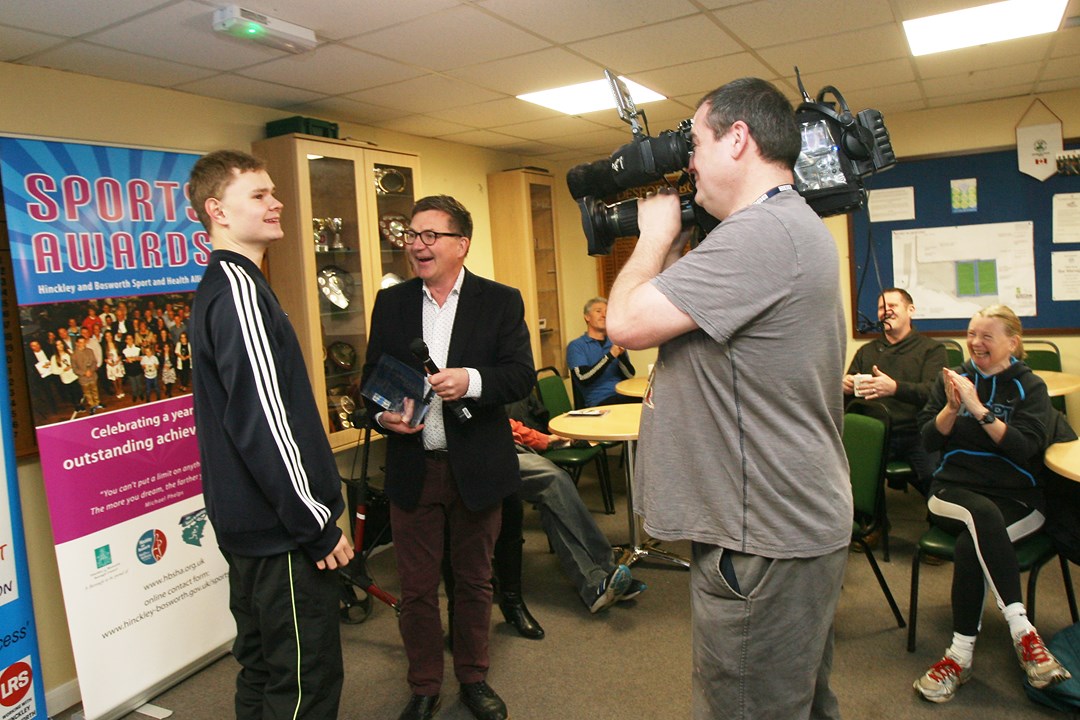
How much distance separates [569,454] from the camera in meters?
3.98

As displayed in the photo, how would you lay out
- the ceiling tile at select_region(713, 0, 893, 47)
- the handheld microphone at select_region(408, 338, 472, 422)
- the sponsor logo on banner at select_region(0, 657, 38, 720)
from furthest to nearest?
→ the ceiling tile at select_region(713, 0, 893, 47)
the sponsor logo on banner at select_region(0, 657, 38, 720)
the handheld microphone at select_region(408, 338, 472, 422)

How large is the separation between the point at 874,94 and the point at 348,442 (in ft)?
11.4

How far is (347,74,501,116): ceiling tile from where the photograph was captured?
3.30 meters

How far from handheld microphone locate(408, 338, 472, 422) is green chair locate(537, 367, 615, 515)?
1.83m

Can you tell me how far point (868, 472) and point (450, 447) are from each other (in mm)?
1583

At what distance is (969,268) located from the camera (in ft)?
15.8

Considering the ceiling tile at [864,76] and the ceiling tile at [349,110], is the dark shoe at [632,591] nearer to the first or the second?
the ceiling tile at [864,76]

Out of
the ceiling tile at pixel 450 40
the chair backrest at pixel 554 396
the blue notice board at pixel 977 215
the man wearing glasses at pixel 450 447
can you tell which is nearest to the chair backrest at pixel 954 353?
the blue notice board at pixel 977 215

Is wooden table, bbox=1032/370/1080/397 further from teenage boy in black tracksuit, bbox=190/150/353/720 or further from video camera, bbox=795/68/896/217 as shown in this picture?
teenage boy in black tracksuit, bbox=190/150/353/720

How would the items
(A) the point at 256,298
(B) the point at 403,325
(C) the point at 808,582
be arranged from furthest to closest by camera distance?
(B) the point at 403,325, (A) the point at 256,298, (C) the point at 808,582

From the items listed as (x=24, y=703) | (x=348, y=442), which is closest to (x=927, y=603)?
(x=348, y=442)

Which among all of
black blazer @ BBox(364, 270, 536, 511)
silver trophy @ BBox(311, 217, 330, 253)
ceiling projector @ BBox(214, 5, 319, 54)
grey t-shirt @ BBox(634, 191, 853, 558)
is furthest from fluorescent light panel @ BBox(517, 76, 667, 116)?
grey t-shirt @ BBox(634, 191, 853, 558)

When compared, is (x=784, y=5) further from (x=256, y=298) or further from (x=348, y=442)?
(x=348, y=442)

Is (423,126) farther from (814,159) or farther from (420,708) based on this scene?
(814,159)
